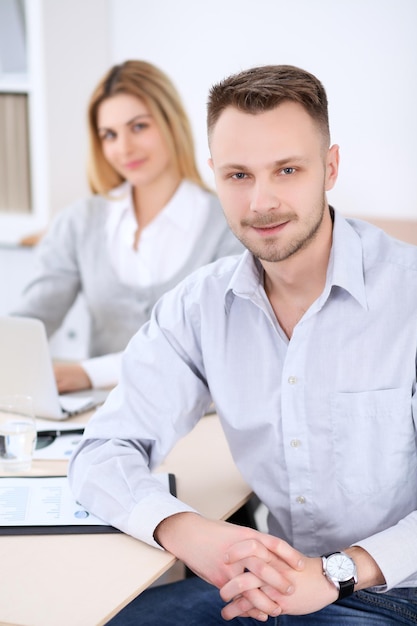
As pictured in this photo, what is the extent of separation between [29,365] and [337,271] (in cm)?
72

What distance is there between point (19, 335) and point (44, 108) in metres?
2.10

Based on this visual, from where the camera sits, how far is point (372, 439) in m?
1.50

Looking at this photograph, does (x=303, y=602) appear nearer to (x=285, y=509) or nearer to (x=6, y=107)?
(x=285, y=509)

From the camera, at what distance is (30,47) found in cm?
372

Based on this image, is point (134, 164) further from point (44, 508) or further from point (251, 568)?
point (251, 568)

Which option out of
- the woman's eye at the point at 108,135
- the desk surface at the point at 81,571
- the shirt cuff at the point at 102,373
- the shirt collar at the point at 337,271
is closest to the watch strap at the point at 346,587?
the desk surface at the point at 81,571

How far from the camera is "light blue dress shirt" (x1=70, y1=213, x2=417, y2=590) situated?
4.87ft

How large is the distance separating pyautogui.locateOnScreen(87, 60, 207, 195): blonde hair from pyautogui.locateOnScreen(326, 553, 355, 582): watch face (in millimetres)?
1554

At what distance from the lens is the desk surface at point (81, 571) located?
1197 millimetres

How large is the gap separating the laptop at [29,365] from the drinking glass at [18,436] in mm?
134

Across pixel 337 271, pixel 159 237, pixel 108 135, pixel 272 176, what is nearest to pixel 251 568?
pixel 337 271

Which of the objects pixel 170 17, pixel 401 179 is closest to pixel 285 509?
pixel 401 179

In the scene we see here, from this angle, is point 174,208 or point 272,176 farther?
point 174,208

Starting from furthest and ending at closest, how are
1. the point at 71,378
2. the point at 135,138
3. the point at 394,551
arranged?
1. the point at 135,138
2. the point at 71,378
3. the point at 394,551
